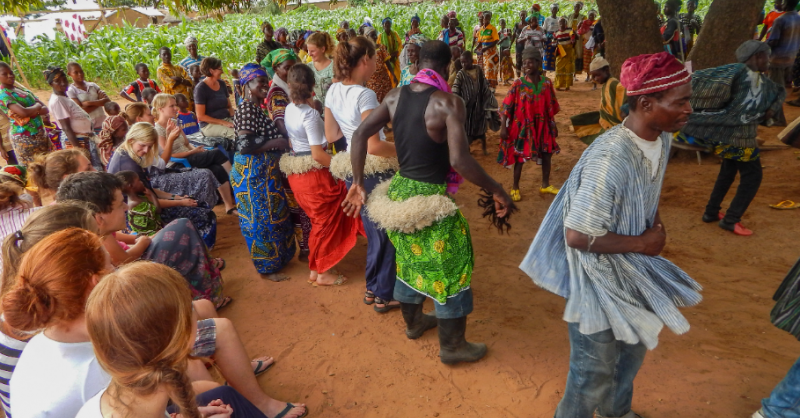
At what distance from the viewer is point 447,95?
96.7 inches

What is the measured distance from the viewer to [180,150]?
205 inches

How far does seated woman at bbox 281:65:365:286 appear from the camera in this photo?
139 inches

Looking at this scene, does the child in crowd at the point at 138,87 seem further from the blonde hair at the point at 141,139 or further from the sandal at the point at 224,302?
the sandal at the point at 224,302

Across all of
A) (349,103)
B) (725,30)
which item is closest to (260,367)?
(349,103)

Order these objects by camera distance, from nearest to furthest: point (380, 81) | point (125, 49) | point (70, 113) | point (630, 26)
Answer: point (70, 113), point (630, 26), point (380, 81), point (125, 49)

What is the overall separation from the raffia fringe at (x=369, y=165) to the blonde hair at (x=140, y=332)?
5.99 ft

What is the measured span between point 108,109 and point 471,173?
551 centimetres

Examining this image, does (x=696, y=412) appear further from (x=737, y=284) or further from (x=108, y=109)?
(x=108, y=109)

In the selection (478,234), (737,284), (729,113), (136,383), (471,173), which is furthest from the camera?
(478,234)

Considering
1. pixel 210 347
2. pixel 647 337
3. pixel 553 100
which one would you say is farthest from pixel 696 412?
pixel 553 100

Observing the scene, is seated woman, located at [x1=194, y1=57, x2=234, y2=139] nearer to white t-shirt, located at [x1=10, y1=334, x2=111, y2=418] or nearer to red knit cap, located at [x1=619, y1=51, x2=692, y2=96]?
white t-shirt, located at [x1=10, y1=334, x2=111, y2=418]

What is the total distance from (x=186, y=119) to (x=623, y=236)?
18.2 feet

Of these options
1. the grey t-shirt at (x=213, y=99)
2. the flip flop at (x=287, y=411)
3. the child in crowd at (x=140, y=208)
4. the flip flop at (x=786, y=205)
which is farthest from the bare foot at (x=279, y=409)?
the flip flop at (x=786, y=205)

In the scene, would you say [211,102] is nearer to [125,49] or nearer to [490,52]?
[490,52]
